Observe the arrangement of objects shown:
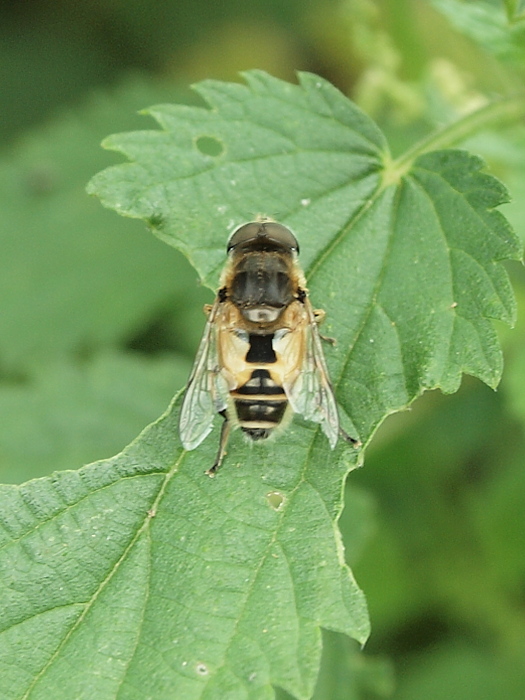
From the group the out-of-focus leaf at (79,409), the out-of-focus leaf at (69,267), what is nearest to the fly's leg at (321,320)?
the out-of-focus leaf at (79,409)

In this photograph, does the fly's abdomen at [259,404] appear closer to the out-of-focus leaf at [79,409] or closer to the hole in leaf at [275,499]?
the hole in leaf at [275,499]

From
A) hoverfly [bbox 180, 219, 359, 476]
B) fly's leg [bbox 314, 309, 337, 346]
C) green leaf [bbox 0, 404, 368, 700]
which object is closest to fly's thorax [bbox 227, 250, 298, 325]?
hoverfly [bbox 180, 219, 359, 476]

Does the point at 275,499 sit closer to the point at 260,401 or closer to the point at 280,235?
the point at 260,401

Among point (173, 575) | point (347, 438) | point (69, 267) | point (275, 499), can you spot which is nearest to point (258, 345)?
point (347, 438)

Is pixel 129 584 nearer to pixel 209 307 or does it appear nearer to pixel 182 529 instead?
pixel 182 529

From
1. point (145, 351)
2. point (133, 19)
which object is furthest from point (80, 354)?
point (133, 19)

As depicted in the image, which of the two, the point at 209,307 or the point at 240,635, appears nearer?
the point at 240,635
